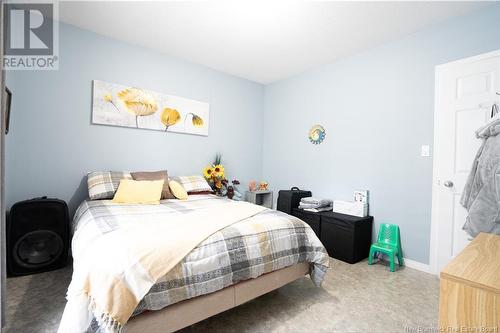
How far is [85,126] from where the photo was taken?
2748 mm

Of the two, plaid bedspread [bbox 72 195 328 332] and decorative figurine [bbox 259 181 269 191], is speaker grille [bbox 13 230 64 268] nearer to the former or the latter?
plaid bedspread [bbox 72 195 328 332]

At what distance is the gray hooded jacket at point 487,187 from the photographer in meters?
1.70

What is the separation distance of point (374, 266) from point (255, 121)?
2.90 m

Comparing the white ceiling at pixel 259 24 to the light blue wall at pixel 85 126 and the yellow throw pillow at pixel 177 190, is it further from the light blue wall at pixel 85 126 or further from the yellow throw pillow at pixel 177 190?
the yellow throw pillow at pixel 177 190

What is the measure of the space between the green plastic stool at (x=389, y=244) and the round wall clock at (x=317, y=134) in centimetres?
141

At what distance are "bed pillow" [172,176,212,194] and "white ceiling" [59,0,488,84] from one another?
1.71m

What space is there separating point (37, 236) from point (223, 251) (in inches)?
77.1

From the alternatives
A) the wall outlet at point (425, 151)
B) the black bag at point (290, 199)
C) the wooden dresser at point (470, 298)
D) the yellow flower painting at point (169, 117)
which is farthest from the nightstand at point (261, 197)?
the wooden dresser at point (470, 298)

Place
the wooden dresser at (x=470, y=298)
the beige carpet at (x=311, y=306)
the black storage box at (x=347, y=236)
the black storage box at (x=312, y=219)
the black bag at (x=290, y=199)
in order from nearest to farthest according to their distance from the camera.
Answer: the wooden dresser at (x=470, y=298), the beige carpet at (x=311, y=306), the black storage box at (x=347, y=236), the black storage box at (x=312, y=219), the black bag at (x=290, y=199)

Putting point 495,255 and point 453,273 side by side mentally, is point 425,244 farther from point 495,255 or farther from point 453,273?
point 453,273

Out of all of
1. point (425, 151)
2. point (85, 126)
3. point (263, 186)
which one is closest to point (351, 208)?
point (425, 151)

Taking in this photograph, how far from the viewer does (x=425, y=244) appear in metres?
2.49

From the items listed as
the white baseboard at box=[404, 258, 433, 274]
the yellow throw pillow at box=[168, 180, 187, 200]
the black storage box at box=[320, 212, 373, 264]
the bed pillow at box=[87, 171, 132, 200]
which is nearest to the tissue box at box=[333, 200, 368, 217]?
the black storage box at box=[320, 212, 373, 264]

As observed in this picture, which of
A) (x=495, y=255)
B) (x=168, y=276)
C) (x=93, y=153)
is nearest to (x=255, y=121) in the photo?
(x=93, y=153)
